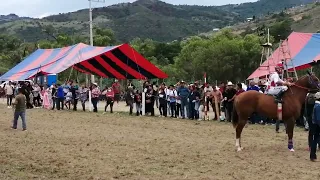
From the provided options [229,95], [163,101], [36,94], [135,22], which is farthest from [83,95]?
[135,22]

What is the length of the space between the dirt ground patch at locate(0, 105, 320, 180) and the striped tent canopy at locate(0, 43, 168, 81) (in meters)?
8.29

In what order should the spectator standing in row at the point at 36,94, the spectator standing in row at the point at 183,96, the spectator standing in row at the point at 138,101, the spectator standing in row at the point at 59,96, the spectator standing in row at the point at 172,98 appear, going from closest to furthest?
the spectator standing in row at the point at 183,96 < the spectator standing in row at the point at 172,98 < the spectator standing in row at the point at 138,101 < the spectator standing in row at the point at 59,96 < the spectator standing in row at the point at 36,94

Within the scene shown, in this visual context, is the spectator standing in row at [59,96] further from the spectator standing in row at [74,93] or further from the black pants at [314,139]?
the black pants at [314,139]

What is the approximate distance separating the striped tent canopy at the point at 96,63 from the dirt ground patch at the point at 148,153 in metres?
8.29

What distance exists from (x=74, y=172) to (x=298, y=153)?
5804 mm

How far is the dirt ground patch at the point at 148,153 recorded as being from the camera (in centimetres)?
1025

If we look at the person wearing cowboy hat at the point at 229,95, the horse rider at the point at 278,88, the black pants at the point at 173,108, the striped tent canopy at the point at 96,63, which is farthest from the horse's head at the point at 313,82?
the striped tent canopy at the point at 96,63

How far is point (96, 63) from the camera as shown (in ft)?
96.7

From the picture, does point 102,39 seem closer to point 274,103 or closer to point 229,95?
point 229,95

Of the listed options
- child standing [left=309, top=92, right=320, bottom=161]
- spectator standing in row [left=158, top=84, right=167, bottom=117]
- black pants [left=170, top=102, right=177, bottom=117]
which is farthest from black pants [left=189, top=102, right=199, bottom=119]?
child standing [left=309, top=92, right=320, bottom=161]

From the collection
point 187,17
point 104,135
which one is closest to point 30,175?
point 104,135

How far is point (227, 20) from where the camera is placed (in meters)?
183

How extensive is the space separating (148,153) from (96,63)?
1744cm

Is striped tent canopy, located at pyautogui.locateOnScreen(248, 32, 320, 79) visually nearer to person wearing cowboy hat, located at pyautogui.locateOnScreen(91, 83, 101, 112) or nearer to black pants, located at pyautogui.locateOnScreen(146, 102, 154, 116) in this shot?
black pants, located at pyautogui.locateOnScreen(146, 102, 154, 116)
